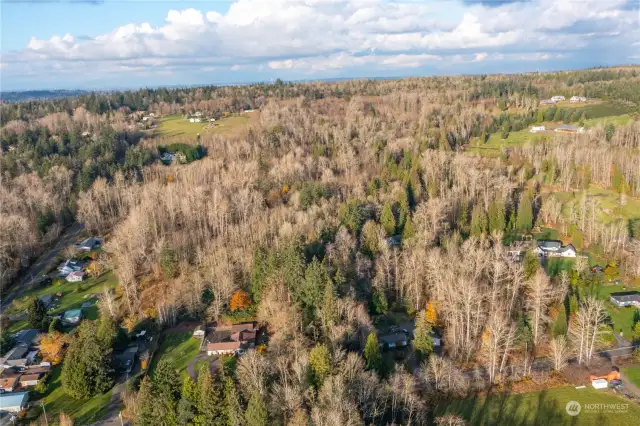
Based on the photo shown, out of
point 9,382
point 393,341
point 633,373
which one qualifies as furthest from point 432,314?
point 9,382

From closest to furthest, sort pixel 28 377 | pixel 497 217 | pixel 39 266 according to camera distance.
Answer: pixel 28 377
pixel 39 266
pixel 497 217

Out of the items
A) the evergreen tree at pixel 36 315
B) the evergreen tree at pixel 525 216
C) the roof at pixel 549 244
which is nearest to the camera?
the evergreen tree at pixel 36 315

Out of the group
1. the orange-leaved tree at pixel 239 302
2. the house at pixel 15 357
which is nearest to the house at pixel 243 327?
the orange-leaved tree at pixel 239 302

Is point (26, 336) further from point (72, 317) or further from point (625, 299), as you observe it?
point (625, 299)

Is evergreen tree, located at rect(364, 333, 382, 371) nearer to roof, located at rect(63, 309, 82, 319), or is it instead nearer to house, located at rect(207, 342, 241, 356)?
house, located at rect(207, 342, 241, 356)

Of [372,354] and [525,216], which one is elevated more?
[525,216]

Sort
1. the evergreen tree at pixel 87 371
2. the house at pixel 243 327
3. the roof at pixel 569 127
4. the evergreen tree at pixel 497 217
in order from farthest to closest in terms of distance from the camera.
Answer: the roof at pixel 569 127 < the evergreen tree at pixel 497 217 < the house at pixel 243 327 < the evergreen tree at pixel 87 371

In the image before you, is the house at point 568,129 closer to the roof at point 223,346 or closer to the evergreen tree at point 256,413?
the roof at point 223,346

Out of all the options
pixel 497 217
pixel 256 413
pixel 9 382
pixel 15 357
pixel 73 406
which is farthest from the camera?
pixel 497 217
